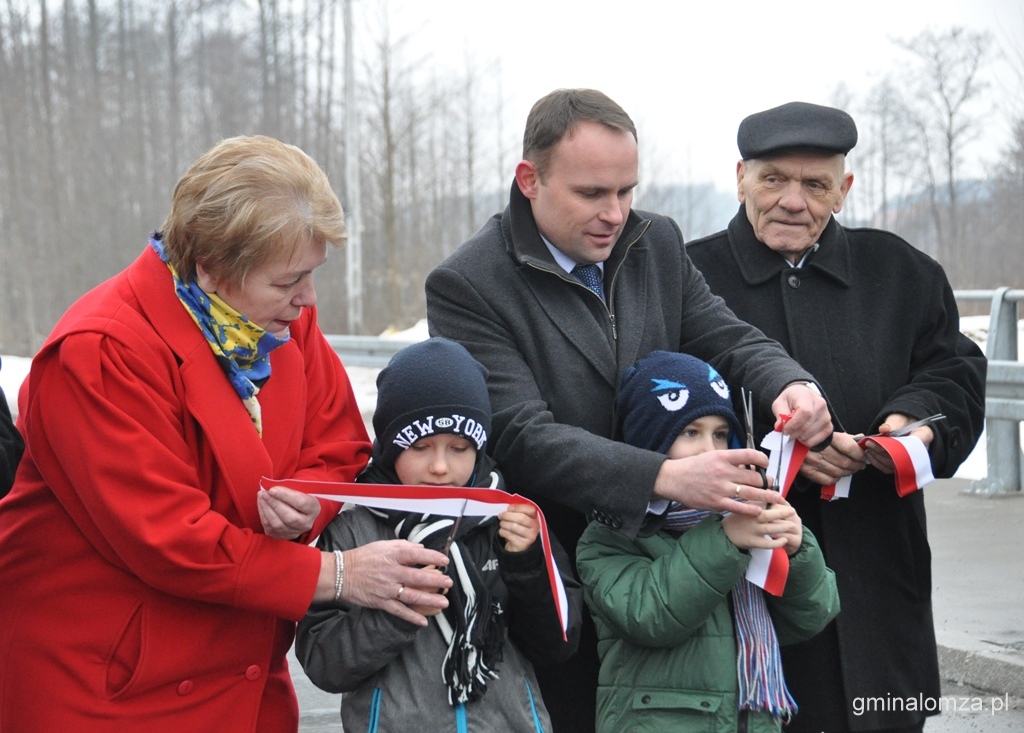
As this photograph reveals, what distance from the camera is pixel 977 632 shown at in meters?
5.33

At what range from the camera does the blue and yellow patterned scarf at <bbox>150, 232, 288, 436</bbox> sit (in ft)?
8.20

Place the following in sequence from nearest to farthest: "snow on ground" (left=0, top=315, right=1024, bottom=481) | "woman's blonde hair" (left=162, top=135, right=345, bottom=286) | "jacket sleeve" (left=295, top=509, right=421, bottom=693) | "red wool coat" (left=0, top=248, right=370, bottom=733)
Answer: "red wool coat" (left=0, top=248, right=370, bottom=733) → "woman's blonde hair" (left=162, top=135, right=345, bottom=286) → "jacket sleeve" (left=295, top=509, right=421, bottom=693) → "snow on ground" (left=0, top=315, right=1024, bottom=481)

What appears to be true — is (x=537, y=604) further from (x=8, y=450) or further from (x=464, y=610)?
(x=8, y=450)

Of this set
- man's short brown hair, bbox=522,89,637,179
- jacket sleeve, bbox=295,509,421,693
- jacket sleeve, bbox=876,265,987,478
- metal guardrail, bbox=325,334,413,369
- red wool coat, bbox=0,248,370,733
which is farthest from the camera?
metal guardrail, bbox=325,334,413,369

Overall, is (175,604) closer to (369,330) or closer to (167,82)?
(369,330)

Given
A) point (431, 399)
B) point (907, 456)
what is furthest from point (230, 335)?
point (907, 456)

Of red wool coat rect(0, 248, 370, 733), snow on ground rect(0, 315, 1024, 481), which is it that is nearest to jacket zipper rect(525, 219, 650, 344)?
red wool coat rect(0, 248, 370, 733)

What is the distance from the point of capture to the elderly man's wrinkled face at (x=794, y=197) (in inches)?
137

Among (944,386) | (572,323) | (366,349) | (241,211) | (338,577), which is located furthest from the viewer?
(366,349)

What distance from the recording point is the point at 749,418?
9.75ft

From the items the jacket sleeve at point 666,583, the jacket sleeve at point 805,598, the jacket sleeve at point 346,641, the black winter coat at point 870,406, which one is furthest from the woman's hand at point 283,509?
the black winter coat at point 870,406

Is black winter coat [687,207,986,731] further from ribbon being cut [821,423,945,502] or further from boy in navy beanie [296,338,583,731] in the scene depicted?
boy in navy beanie [296,338,583,731]

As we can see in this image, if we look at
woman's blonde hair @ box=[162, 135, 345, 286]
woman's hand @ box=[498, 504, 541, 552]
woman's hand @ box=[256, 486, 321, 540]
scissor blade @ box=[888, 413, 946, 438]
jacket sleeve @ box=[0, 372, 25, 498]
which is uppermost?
woman's blonde hair @ box=[162, 135, 345, 286]

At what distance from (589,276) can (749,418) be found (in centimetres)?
56
